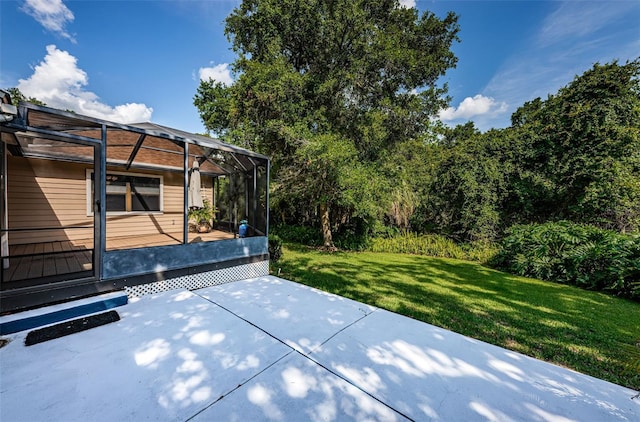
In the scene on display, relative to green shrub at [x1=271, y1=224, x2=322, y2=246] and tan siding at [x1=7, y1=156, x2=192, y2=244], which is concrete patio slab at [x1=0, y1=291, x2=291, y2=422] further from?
green shrub at [x1=271, y1=224, x2=322, y2=246]

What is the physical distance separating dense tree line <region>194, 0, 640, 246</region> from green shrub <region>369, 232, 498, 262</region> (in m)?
0.64

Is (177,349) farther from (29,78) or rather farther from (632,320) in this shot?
(29,78)

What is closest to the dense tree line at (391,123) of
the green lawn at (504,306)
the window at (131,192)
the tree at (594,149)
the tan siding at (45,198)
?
the tree at (594,149)

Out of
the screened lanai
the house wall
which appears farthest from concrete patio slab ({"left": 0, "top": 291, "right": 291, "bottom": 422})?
the house wall

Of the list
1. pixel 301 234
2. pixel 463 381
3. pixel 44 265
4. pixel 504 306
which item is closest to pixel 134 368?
pixel 463 381

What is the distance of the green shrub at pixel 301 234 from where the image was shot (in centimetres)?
1265

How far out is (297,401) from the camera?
6.71ft

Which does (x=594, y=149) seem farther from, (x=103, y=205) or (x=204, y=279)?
(x=103, y=205)

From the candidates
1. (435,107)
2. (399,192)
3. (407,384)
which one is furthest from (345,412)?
(435,107)

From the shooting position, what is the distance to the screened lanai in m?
3.48

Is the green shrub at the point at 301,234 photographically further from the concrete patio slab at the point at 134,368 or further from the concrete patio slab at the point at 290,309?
the concrete patio slab at the point at 134,368

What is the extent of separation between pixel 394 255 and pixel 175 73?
38.6 feet

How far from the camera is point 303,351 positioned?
9.08ft

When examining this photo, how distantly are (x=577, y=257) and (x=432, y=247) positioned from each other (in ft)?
15.0
